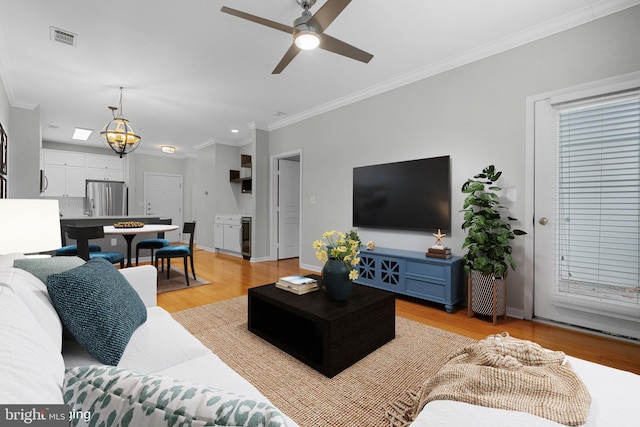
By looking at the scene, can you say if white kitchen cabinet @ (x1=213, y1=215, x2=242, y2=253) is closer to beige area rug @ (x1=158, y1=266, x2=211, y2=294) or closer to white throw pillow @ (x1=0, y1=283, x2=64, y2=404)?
beige area rug @ (x1=158, y1=266, x2=211, y2=294)

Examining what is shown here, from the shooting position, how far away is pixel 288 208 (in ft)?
20.3

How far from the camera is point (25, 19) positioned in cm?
259

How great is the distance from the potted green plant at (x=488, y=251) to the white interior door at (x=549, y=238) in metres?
0.24

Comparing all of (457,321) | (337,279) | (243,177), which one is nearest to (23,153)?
(243,177)

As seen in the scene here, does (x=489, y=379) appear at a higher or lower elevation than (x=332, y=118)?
lower

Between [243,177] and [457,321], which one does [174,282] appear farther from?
[457,321]

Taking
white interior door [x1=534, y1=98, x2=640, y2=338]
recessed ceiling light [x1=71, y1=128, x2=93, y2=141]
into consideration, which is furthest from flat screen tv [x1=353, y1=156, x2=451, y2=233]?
recessed ceiling light [x1=71, y1=128, x2=93, y2=141]

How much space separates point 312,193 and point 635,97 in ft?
12.6

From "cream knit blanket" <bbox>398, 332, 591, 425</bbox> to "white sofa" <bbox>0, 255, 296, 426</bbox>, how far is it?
0.68 metres

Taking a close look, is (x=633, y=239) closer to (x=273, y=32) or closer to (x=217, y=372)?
(x=217, y=372)

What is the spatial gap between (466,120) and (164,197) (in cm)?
818

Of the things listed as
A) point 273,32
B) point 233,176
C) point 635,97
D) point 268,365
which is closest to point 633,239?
point 635,97

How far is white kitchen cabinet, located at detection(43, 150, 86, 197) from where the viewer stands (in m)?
6.94

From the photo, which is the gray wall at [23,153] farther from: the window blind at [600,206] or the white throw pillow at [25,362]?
the window blind at [600,206]
